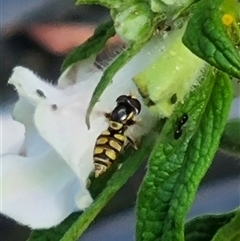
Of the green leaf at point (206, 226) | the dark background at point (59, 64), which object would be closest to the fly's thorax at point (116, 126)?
the green leaf at point (206, 226)

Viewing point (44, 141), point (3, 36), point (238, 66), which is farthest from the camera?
point (3, 36)

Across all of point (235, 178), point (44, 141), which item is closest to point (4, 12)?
point (235, 178)

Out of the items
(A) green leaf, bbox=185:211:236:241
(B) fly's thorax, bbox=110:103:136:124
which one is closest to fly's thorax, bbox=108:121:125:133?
(B) fly's thorax, bbox=110:103:136:124

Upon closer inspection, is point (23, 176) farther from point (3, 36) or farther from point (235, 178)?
point (3, 36)

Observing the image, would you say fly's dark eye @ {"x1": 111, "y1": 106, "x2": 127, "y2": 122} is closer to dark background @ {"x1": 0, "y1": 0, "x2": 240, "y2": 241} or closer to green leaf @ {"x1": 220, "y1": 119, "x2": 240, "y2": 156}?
green leaf @ {"x1": 220, "y1": 119, "x2": 240, "y2": 156}

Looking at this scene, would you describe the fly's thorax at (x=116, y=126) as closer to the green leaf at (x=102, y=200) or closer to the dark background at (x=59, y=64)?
the green leaf at (x=102, y=200)

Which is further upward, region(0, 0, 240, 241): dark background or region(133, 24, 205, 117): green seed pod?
region(133, 24, 205, 117): green seed pod
